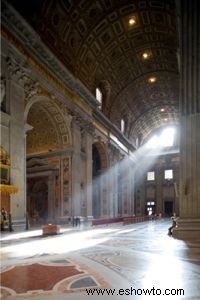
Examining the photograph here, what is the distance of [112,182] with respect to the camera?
27297 millimetres

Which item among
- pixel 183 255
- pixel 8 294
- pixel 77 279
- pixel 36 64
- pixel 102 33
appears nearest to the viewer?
pixel 8 294

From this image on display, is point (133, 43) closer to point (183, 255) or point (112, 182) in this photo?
point (112, 182)

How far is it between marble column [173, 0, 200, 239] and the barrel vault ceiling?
27.2 ft

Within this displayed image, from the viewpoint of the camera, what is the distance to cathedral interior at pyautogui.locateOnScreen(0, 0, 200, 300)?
4.79 metres

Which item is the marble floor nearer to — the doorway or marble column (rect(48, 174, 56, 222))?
marble column (rect(48, 174, 56, 222))

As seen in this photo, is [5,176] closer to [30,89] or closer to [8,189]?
[8,189]

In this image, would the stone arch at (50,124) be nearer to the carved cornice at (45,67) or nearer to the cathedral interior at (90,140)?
the cathedral interior at (90,140)

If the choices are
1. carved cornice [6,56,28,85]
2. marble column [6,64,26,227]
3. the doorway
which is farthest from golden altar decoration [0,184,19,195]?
the doorway

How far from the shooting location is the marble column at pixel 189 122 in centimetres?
823

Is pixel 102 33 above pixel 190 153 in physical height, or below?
above


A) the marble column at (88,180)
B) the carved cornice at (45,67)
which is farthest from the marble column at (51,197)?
the carved cornice at (45,67)

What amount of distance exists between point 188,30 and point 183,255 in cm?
612

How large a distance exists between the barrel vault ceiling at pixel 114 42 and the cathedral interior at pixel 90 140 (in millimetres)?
81

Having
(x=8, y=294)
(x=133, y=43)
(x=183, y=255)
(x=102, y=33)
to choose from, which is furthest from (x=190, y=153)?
(x=133, y=43)
